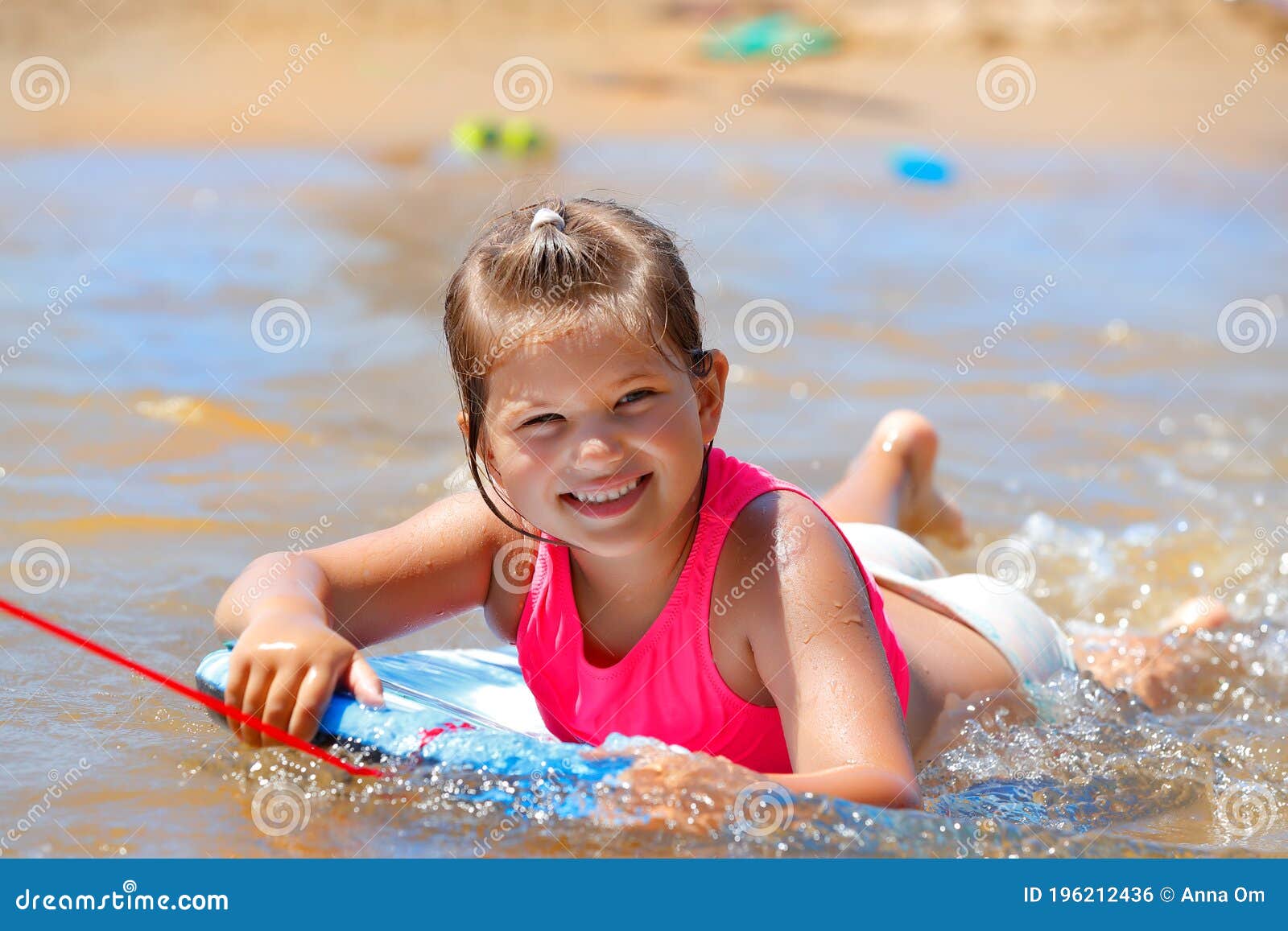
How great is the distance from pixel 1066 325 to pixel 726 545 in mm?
5393

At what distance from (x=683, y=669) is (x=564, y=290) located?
754 millimetres

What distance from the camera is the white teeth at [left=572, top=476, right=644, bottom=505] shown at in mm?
2604

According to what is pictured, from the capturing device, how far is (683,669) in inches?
110

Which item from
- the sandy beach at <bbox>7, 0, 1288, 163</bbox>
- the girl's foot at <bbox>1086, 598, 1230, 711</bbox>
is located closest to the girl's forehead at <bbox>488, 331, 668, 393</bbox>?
the girl's foot at <bbox>1086, 598, 1230, 711</bbox>

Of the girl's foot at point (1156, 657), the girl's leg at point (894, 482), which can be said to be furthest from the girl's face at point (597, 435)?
the girl's foot at point (1156, 657)

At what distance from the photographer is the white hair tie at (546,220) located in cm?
264

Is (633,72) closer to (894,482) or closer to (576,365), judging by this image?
(894,482)

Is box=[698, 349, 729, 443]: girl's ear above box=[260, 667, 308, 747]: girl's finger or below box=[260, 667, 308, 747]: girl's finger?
above

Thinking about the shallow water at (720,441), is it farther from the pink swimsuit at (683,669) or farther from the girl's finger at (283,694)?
the pink swimsuit at (683,669)

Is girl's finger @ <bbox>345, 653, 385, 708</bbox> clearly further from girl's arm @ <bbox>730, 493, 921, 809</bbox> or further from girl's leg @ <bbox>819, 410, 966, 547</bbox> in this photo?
girl's leg @ <bbox>819, 410, 966, 547</bbox>

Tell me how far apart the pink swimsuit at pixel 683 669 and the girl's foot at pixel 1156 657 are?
124 centimetres

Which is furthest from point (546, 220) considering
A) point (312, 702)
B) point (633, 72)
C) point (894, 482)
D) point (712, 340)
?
point (633, 72)

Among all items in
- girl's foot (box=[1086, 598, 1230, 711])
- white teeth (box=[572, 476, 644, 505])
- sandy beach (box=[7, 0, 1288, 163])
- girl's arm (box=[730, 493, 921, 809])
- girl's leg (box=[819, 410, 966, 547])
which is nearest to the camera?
girl's arm (box=[730, 493, 921, 809])

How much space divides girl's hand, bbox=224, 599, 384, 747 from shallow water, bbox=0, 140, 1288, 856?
0.41 feet
